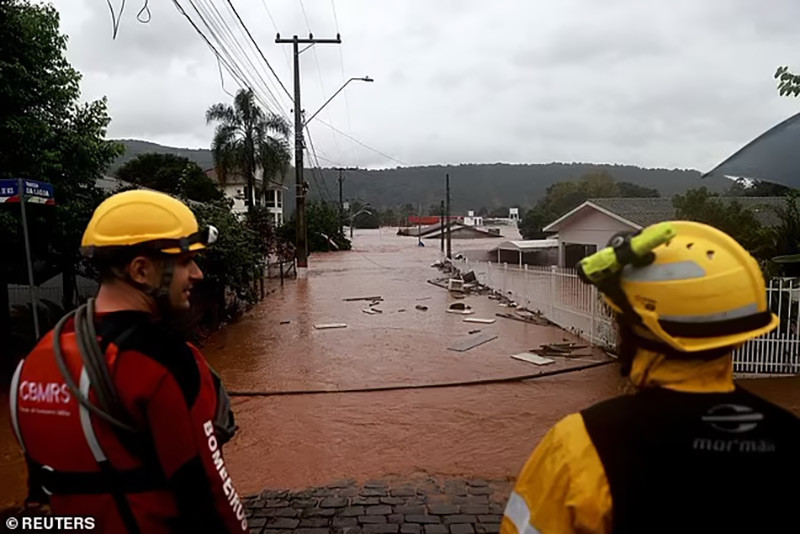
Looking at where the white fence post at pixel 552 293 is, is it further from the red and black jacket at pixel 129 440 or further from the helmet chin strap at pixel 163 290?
the red and black jacket at pixel 129 440

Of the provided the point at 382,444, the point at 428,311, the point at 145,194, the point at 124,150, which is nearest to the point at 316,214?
the point at 428,311

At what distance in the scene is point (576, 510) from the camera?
1165mm

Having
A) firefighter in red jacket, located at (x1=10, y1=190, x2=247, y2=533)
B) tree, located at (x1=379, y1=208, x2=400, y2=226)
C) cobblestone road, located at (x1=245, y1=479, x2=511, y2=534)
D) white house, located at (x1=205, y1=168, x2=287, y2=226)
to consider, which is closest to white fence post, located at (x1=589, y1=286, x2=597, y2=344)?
cobblestone road, located at (x1=245, y1=479, x2=511, y2=534)

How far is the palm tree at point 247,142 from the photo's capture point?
33500mm

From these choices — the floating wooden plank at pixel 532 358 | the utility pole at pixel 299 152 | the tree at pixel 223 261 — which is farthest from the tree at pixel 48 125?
the utility pole at pixel 299 152

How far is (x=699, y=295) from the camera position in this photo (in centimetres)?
120

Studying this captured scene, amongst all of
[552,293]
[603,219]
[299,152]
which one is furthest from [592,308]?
[299,152]

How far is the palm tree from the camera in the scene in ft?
110

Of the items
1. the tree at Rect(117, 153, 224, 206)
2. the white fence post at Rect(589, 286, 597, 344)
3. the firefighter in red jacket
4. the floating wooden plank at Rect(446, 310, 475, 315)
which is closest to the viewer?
the firefighter in red jacket

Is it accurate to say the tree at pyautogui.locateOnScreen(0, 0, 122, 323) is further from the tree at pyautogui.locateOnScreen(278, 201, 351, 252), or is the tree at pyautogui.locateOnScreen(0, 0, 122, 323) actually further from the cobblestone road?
the tree at pyautogui.locateOnScreen(278, 201, 351, 252)

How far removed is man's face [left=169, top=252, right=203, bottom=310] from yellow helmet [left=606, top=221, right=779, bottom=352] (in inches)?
50.0

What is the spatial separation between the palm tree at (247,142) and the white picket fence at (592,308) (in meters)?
19.8

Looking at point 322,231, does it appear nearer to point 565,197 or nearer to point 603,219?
point 565,197

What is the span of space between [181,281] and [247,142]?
3424 centimetres
